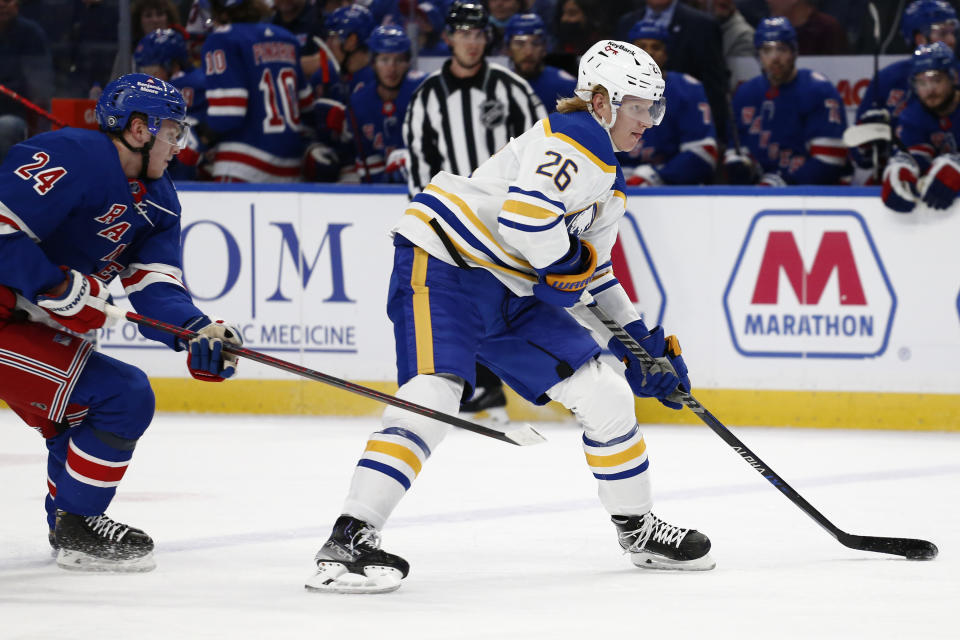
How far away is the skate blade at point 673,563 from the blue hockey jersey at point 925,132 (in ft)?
10.2

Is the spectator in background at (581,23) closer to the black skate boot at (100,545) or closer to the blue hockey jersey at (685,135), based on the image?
the blue hockey jersey at (685,135)

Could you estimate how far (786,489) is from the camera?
12.6ft

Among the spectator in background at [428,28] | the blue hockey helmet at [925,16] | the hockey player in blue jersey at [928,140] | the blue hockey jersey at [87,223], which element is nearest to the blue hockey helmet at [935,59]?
the hockey player in blue jersey at [928,140]

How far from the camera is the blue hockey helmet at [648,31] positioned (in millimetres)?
6609

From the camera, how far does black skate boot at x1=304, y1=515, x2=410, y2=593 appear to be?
3355mm

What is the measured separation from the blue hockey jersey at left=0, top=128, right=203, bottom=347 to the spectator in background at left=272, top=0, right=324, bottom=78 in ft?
10.9

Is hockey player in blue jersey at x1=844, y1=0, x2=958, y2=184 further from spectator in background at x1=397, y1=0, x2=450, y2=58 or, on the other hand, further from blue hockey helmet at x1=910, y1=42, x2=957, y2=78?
spectator in background at x1=397, y1=0, x2=450, y2=58

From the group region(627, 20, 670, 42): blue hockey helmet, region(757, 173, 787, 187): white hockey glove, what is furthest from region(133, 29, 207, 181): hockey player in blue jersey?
region(757, 173, 787, 187): white hockey glove

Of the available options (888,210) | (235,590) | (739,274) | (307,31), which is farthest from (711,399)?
(235,590)

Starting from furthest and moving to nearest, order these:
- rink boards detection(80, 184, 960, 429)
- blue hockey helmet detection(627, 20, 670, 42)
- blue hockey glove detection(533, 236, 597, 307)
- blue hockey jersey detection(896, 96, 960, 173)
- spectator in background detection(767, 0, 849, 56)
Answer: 1. spectator in background detection(767, 0, 849, 56)
2. blue hockey helmet detection(627, 20, 670, 42)
3. blue hockey jersey detection(896, 96, 960, 173)
4. rink boards detection(80, 184, 960, 429)
5. blue hockey glove detection(533, 236, 597, 307)

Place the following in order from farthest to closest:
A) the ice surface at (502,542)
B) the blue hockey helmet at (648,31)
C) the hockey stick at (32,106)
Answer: the blue hockey helmet at (648,31)
the hockey stick at (32,106)
the ice surface at (502,542)

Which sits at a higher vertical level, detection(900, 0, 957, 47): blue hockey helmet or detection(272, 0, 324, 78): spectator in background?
detection(900, 0, 957, 47): blue hockey helmet

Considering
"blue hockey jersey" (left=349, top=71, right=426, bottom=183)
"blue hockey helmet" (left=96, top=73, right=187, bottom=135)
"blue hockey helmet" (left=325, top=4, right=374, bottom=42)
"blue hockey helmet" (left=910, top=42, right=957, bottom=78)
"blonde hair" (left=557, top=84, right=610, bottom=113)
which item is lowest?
"blue hockey jersey" (left=349, top=71, right=426, bottom=183)

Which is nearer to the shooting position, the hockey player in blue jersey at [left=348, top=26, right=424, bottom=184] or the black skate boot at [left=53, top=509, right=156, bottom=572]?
the black skate boot at [left=53, top=509, right=156, bottom=572]
